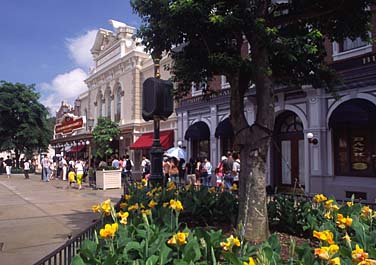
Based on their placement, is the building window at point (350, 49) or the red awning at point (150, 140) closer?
the building window at point (350, 49)

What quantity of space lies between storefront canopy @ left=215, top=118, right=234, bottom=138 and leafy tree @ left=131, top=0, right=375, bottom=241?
A: 12018mm

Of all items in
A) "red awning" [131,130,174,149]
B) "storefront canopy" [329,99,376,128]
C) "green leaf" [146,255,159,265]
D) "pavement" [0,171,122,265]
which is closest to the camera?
"green leaf" [146,255,159,265]

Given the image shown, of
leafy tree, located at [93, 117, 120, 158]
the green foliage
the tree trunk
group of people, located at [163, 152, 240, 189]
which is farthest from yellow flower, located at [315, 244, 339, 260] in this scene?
the green foliage

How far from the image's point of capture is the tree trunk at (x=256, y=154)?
4.64 metres

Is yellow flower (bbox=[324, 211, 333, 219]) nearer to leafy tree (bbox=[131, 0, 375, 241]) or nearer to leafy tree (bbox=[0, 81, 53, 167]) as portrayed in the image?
leafy tree (bbox=[131, 0, 375, 241])

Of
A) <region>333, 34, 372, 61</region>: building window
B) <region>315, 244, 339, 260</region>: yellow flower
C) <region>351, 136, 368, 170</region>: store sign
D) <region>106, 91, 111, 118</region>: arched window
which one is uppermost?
<region>106, 91, 111, 118</region>: arched window

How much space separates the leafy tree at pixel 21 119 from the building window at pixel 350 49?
102 ft

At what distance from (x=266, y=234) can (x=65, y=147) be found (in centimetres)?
3966

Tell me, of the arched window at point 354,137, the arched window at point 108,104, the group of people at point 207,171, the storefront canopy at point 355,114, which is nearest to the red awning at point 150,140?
the group of people at point 207,171

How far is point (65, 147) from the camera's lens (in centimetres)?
→ 4156

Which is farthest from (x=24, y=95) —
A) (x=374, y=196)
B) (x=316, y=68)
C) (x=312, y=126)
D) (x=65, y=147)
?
(x=316, y=68)

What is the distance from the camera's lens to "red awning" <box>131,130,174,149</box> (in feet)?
75.3

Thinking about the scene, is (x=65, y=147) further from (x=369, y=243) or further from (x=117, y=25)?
(x=369, y=243)

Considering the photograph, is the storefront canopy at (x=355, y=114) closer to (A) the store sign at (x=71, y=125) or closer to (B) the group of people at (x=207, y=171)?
(B) the group of people at (x=207, y=171)
